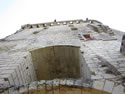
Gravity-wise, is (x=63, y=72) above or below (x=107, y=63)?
below

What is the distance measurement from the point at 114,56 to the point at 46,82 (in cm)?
278

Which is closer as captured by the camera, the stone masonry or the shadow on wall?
the stone masonry

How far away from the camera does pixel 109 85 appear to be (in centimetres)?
375

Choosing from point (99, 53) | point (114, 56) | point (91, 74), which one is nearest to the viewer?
point (91, 74)

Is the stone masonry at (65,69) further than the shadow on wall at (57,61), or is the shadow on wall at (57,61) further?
the shadow on wall at (57,61)

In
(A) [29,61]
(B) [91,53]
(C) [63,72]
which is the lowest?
(C) [63,72]

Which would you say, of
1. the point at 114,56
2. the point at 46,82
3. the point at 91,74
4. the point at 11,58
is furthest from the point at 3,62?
the point at 114,56

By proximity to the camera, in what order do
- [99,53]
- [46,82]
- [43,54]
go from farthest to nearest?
[43,54], [99,53], [46,82]

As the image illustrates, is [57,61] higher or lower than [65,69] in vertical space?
higher

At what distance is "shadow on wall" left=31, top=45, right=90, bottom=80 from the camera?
686 cm

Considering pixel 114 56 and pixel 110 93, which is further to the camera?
pixel 114 56

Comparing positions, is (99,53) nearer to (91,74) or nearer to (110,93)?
(91,74)

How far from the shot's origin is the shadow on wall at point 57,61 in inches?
270

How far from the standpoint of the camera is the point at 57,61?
7.22 metres
